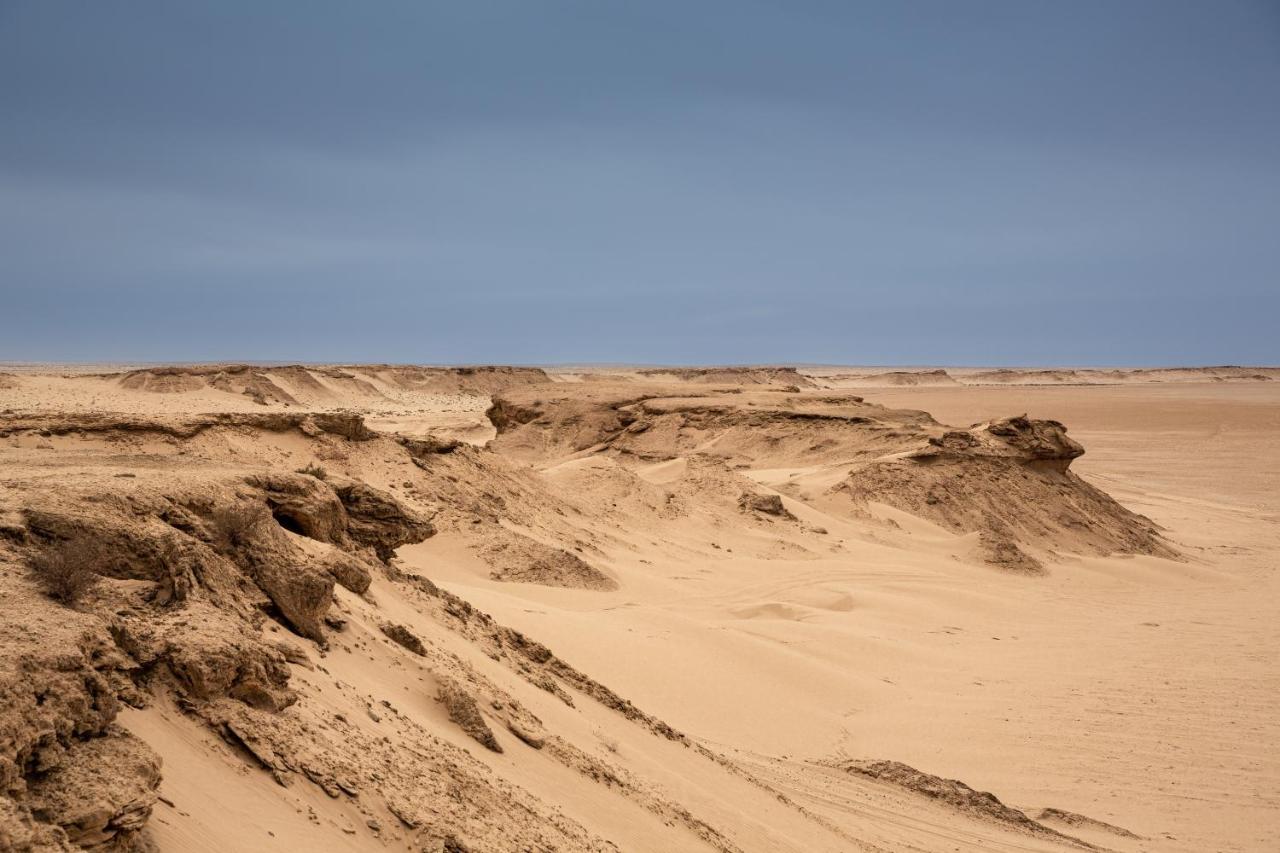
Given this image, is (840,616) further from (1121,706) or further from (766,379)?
(766,379)

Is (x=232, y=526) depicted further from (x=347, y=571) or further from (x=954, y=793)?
(x=954, y=793)

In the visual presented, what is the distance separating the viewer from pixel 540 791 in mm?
4625

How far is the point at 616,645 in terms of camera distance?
8.82 m

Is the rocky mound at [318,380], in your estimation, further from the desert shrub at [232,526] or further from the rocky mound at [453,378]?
the desert shrub at [232,526]

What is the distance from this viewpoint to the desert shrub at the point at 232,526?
4.71 m

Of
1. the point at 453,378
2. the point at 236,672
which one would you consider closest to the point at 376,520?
the point at 236,672

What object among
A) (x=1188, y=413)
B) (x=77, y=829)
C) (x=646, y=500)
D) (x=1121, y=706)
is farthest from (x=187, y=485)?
(x=1188, y=413)

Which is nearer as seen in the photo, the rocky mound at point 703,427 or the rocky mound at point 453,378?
the rocky mound at point 703,427

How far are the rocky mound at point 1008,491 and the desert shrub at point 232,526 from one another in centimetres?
1375

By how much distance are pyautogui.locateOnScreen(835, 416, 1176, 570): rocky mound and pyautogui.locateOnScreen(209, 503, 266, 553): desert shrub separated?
13752mm

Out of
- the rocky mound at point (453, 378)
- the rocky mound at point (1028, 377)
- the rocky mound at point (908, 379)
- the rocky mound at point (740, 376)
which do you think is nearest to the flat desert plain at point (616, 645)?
the rocky mound at point (453, 378)

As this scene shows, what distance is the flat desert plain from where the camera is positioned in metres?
3.59

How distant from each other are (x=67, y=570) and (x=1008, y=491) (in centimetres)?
1678

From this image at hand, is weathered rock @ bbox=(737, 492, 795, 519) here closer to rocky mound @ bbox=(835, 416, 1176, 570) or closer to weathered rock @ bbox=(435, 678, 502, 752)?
rocky mound @ bbox=(835, 416, 1176, 570)
